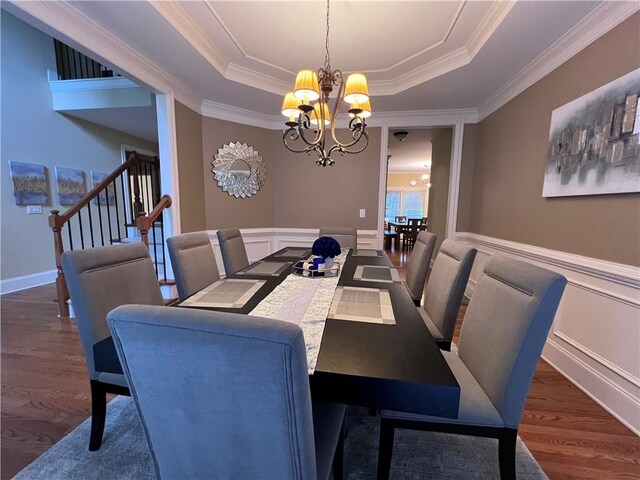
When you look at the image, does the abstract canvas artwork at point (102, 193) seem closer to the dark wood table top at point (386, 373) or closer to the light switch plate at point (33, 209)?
the light switch plate at point (33, 209)

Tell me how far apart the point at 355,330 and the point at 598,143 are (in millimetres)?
1994

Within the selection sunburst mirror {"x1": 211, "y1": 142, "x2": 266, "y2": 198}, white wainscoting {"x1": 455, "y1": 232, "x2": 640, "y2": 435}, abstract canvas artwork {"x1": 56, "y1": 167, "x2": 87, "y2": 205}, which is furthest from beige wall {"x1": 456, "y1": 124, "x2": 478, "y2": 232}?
abstract canvas artwork {"x1": 56, "y1": 167, "x2": 87, "y2": 205}

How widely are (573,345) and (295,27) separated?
122 inches

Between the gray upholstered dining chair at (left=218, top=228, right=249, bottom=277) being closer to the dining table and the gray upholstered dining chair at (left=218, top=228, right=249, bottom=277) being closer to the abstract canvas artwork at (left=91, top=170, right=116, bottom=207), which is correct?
the dining table

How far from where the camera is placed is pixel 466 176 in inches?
144

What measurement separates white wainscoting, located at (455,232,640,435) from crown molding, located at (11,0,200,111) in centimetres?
371

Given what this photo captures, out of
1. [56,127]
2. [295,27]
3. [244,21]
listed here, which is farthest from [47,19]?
[56,127]

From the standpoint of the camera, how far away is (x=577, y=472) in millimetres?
1266

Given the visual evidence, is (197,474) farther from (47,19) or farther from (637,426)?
(47,19)

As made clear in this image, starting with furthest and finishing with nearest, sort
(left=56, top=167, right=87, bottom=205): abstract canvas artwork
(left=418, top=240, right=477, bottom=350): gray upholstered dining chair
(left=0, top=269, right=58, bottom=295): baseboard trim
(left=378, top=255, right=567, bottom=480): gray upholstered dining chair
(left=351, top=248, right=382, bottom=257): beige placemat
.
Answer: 1. (left=56, top=167, right=87, bottom=205): abstract canvas artwork
2. (left=0, top=269, right=58, bottom=295): baseboard trim
3. (left=351, top=248, right=382, bottom=257): beige placemat
4. (left=418, top=240, right=477, bottom=350): gray upholstered dining chair
5. (left=378, top=255, right=567, bottom=480): gray upholstered dining chair

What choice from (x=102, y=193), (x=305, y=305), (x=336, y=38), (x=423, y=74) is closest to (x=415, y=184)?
(x=423, y=74)

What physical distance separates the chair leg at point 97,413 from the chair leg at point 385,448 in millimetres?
1216

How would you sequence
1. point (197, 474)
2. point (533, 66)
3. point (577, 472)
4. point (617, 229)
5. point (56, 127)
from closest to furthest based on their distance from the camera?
point (197, 474)
point (577, 472)
point (617, 229)
point (533, 66)
point (56, 127)

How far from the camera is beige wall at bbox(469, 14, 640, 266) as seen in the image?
1.60 metres
